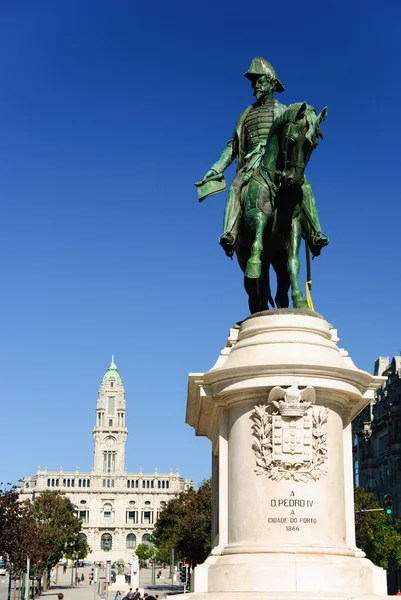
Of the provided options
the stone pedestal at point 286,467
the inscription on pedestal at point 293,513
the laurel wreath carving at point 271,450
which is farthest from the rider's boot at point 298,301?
the inscription on pedestal at point 293,513

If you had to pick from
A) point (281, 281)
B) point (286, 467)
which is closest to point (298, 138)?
point (281, 281)

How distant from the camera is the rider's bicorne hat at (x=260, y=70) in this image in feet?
50.9

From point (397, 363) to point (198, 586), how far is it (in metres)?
70.1

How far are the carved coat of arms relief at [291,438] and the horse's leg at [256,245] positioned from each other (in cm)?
232

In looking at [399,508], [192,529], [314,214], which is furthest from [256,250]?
[399,508]

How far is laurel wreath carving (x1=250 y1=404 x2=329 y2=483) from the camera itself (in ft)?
38.5

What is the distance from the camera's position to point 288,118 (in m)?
12.8

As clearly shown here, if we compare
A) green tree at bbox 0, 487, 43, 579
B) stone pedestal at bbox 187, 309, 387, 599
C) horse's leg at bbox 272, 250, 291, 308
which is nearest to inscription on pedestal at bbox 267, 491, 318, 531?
stone pedestal at bbox 187, 309, 387, 599

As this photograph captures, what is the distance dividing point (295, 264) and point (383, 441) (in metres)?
71.7

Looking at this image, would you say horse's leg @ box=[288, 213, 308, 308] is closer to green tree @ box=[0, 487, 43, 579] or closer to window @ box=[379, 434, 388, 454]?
green tree @ box=[0, 487, 43, 579]

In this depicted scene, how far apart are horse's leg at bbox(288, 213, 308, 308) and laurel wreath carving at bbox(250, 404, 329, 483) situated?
2050 mm

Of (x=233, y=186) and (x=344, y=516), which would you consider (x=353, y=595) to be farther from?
(x=233, y=186)

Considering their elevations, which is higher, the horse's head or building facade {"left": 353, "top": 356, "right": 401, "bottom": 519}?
building facade {"left": 353, "top": 356, "right": 401, "bottom": 519}

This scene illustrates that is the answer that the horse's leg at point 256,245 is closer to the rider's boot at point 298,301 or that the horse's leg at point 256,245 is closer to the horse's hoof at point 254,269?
the horse's hoof at point 254,269
